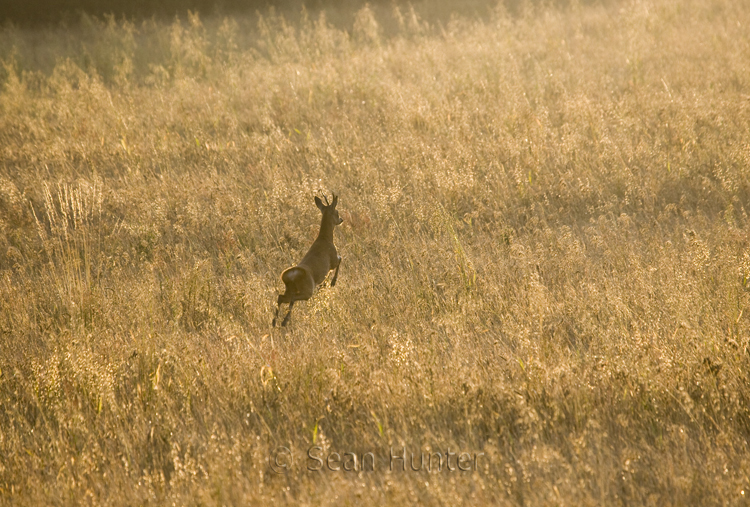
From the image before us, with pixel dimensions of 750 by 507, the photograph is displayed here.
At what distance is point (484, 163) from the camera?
5.89 meters

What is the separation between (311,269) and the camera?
11.3 feet

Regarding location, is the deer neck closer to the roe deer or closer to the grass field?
the roe deer

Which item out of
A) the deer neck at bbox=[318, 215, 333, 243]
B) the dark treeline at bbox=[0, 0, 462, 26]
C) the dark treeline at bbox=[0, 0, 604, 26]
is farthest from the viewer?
the dark treeline at bbox=[0, 0, 462, 26]

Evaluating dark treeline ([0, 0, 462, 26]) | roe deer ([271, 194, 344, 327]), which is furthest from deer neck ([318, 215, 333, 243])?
dark treeline ([0, 0, 462, 26])

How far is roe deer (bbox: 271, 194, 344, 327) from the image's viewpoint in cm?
326

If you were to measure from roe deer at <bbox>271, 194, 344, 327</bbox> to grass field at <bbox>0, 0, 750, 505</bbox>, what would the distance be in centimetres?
32

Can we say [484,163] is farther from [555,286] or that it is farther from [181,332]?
[181,332]

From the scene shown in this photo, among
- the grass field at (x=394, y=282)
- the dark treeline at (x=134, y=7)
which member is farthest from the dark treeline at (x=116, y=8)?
the grass field at (x=394, y=282)

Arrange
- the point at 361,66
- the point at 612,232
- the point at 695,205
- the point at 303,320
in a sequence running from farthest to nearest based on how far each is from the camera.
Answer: the point at 361,66 < the point at 695,205 < the point at 612,232 < the point at 303,320

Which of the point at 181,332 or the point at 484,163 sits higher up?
the point at 484,163

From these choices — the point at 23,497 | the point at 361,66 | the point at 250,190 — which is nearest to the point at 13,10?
the point at 361,66

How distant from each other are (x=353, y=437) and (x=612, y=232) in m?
2.98

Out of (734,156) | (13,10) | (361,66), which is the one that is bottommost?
(734,156)

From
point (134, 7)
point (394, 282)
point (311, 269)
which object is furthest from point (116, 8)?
point (311, 269)
